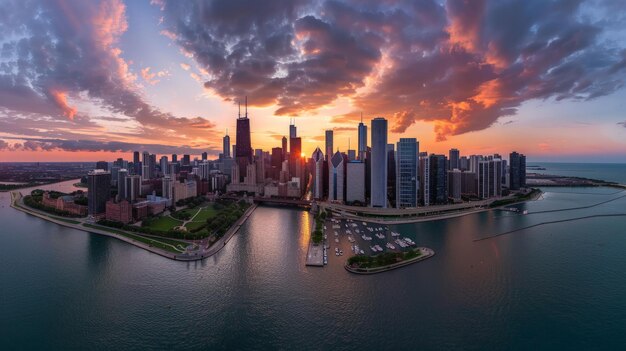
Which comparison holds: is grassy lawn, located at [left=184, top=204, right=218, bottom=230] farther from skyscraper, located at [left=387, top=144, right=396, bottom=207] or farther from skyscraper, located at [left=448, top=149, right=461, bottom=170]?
skyscraper, located at [left=448, top=149, right=461, bottom=170]

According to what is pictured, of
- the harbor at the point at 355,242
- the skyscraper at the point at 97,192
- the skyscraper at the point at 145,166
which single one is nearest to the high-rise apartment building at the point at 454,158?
the harbor at the point at 355,242

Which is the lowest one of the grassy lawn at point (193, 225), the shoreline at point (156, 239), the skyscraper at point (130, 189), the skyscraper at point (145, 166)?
the shoreline at point (156, 239)

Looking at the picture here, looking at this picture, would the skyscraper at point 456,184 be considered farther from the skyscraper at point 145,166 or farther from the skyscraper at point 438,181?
the skyscraper at point 145,166

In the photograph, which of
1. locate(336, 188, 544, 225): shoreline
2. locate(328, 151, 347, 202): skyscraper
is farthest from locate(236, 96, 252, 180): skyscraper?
locate(336, 188, 544, 225): shoreline

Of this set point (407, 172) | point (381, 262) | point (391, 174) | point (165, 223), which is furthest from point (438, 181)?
point (165, 223)

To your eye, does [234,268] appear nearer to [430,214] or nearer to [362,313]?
[362,313]

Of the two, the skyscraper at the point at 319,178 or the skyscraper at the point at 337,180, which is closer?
the skyscraper at the point at 337,180

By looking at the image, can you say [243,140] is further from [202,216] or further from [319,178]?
[202,216]
